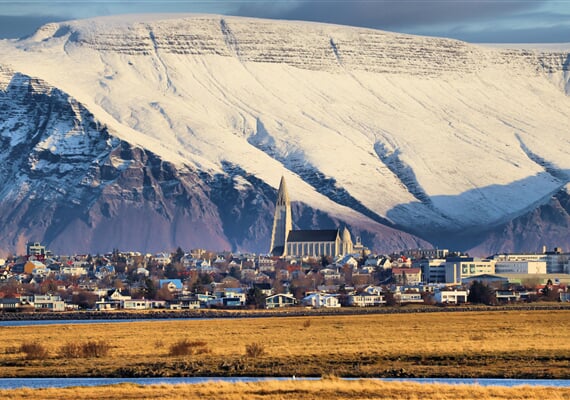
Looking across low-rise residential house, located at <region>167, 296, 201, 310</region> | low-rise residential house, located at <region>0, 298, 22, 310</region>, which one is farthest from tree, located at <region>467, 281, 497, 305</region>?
low-rise residential house, located at <region>0, 298, 22, 310</region>

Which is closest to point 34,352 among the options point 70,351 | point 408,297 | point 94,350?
point 70,351

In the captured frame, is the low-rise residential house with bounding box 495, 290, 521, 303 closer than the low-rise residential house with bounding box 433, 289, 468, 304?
Yes

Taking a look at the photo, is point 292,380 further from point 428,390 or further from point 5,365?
point 5,365

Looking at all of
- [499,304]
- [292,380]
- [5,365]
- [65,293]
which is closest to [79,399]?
[292,380]

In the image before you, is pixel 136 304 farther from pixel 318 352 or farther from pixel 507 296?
pixel 318 352

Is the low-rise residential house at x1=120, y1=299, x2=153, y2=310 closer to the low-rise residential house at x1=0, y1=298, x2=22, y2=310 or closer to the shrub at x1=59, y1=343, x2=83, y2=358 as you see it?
the low-rise residential house at x1=0, y1=298, x2=22, y2=310

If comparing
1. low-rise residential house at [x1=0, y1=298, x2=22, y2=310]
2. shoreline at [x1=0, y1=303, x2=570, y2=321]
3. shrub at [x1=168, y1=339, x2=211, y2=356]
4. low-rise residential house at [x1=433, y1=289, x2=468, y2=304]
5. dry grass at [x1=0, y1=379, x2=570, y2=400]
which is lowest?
dry grass at [x1=0, y1=379, x2=570, y2=400]
